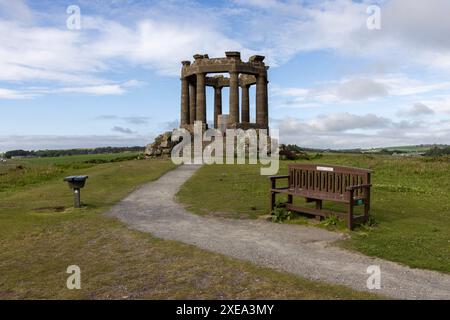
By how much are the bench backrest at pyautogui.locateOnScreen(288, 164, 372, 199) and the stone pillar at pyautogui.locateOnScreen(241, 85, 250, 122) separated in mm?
34625

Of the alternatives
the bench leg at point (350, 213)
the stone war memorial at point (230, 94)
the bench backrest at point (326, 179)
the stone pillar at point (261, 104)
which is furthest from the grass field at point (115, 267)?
the stone pillar at point (261, 104)

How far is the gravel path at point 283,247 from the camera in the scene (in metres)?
6.66

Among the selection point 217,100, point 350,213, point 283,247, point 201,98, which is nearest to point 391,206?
point 350,213

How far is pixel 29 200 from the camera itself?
617 inches

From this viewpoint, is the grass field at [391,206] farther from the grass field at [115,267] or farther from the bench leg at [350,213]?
the grass field at [115,267]

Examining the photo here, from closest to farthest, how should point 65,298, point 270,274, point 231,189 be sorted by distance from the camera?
point 65,298, point 270,274, point 231,189

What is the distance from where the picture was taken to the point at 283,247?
880cm

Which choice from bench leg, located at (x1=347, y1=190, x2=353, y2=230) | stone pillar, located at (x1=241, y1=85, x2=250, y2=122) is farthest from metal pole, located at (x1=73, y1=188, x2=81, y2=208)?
stone pillar, located at (x1=241, y1=85, x2=250, y2=122)

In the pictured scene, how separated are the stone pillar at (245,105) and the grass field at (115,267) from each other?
36236 millimetres

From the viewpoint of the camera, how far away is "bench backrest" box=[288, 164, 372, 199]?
11289mm

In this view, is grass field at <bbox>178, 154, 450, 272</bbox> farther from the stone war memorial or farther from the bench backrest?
the stone war memorial

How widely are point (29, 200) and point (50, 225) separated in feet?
17.6

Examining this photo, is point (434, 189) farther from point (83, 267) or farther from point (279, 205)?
point (83, 267)
